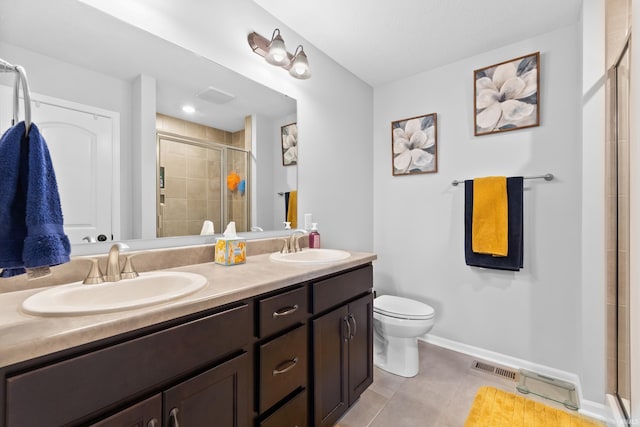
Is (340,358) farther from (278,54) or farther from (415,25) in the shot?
(415,25)

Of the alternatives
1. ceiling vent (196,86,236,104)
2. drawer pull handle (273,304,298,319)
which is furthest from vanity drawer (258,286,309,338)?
ceiling vent (196,86,236,104)

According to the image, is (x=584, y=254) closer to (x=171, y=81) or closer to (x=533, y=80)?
(x=533, y=80)

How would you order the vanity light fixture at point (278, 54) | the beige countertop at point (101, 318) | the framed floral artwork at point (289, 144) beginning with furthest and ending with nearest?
the framed floral artwork at point (289, 144), the vanity light fixture at point (278, 54), the beige countertop at point (101, 318)

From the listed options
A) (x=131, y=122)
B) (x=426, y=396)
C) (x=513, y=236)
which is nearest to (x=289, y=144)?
(x=131, y=122)

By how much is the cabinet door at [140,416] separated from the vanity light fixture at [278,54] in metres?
1.70

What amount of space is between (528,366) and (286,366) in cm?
187

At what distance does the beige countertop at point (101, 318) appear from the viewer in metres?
0.58

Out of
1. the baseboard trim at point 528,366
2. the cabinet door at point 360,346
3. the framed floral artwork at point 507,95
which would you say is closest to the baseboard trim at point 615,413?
the baseboard trim at point 528,366

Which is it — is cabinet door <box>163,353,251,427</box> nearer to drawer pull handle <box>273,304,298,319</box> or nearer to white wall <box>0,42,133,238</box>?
drawer pull handle <box>273,304,298,319</box>

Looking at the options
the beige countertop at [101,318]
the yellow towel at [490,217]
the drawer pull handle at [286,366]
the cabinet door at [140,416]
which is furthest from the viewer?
the yellow towel at [490,217]

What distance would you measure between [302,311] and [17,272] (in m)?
0.89

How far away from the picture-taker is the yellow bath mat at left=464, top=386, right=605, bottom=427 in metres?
1.53

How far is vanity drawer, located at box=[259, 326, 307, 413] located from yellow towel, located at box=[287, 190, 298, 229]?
87cm

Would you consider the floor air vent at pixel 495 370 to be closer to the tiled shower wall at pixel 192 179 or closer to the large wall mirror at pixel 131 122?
the large wall mirror at pixel 131 122
